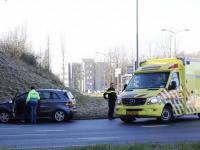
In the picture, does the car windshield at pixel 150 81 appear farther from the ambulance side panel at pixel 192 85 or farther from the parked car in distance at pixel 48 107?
the parked car in distance at pixel 48 107

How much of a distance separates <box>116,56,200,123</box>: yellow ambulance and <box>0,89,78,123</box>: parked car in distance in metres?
3.07

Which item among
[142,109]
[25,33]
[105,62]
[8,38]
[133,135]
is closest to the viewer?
[133,135]

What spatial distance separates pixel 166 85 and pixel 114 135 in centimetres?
510

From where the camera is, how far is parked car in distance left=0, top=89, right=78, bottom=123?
19000 millimetres

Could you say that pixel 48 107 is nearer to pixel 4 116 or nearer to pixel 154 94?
pixel 4 116

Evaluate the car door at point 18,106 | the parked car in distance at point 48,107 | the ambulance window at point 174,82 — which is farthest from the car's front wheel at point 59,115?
the ambulance window at point 174,82

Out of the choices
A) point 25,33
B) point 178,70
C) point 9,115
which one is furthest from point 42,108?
point 25,33

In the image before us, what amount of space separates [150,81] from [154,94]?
1167mm

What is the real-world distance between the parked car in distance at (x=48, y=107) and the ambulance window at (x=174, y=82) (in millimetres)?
5276

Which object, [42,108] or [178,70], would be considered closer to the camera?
[178,70]

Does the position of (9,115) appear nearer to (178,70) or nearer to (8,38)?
(178,70)

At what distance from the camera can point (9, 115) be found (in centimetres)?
1916

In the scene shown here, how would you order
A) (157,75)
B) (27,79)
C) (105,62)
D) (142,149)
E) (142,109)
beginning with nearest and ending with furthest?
1. (142,149)
2. (142,109)
3. (157,75)
4. (27,79)
5. (105,62)

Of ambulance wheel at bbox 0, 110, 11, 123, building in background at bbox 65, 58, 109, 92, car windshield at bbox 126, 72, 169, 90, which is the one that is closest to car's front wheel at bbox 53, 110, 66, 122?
ambulance wheel at bbox 0, 110, 11, 123
